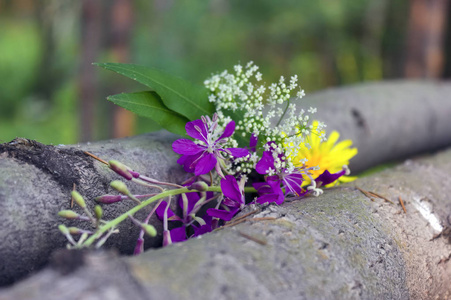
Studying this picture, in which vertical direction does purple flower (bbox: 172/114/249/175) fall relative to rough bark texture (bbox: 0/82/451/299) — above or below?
above

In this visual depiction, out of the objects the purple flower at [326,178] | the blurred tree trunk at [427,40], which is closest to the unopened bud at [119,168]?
the purple flower at [326,178]

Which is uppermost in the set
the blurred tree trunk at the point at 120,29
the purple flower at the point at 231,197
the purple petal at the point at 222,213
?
the blurred tree trunk at the point at 120,29

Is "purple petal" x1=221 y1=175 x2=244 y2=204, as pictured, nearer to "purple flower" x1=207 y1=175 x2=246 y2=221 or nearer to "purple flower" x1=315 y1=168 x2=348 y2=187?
"purple flower" x1=207 y1=175 x2=246 y2=221

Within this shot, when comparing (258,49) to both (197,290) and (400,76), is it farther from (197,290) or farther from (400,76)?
(197,290)

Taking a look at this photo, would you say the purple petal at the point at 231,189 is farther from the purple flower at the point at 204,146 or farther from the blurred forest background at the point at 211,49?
the blurred forest background at the point at 211,49

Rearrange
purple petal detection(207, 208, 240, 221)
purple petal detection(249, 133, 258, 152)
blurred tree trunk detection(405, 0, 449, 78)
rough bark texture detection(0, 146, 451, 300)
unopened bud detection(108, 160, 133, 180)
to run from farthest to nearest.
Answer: blurred tree trunk detection(405, 0, 449, 78)
purple petal detection(249, 133, 258, 152)
purple petal detection(207, 208, 240, 221)
unopened bud detection(108, 160, 133, 180)
rough bark texture detection(0, 146, 451, 300)

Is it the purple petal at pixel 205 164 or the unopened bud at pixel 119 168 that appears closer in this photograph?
the unopened bud at pixel 119 168

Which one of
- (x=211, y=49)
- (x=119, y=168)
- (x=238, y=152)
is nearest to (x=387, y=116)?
(x=238, y=152)

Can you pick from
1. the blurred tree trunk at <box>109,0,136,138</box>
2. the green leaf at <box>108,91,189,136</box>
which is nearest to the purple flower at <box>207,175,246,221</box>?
the green leaf at <box>108,91,189,136</box>
